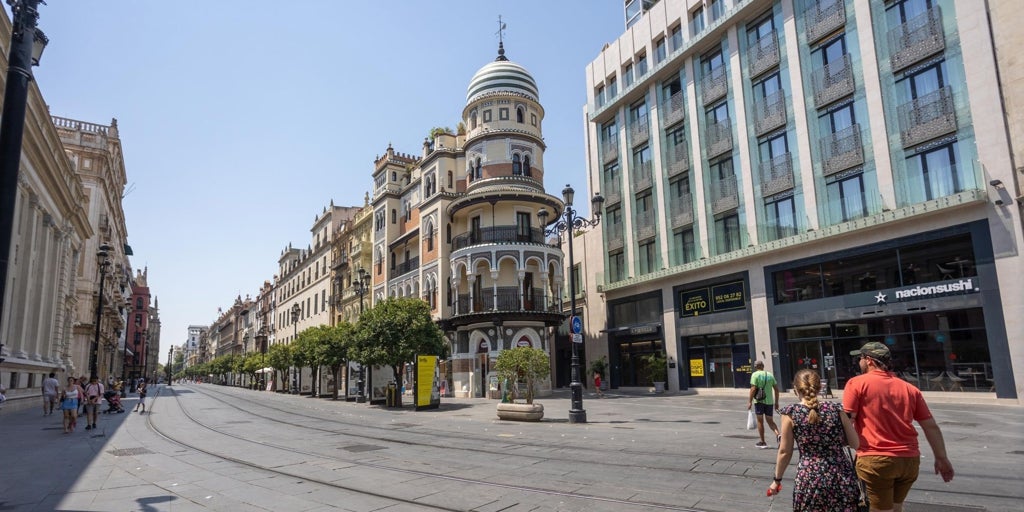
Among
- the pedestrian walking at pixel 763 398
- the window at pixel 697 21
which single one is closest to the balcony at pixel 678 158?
the window at pixel 697 21

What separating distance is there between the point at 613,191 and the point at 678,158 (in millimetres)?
6213

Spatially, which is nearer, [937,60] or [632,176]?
[937,60]

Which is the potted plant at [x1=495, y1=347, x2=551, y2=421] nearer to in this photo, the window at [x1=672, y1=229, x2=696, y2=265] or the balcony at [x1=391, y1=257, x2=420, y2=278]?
the window at [x1=672, y1=229, x2=696, y2=265]

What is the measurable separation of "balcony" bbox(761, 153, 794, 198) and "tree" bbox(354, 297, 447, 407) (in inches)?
726

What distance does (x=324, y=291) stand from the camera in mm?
66562

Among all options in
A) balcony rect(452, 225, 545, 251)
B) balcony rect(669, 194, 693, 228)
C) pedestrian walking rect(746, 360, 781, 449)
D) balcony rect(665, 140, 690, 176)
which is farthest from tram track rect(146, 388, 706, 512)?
balcony rect(665, 140, 690, 176)

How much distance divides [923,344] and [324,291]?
2303 inches

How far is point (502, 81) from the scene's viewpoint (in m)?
40.1

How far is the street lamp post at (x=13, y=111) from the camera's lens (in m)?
5.86

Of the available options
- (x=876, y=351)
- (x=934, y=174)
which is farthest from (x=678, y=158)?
(x=876, y=351)

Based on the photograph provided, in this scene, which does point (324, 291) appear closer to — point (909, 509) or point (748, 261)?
point (748, 261)

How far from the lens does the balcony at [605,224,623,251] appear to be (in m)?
38.2

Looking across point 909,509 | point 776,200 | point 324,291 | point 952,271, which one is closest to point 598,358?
point 776,200

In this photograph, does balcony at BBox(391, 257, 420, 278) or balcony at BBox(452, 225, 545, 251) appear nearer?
balcony at BBox(452, 225, 545, 251)
